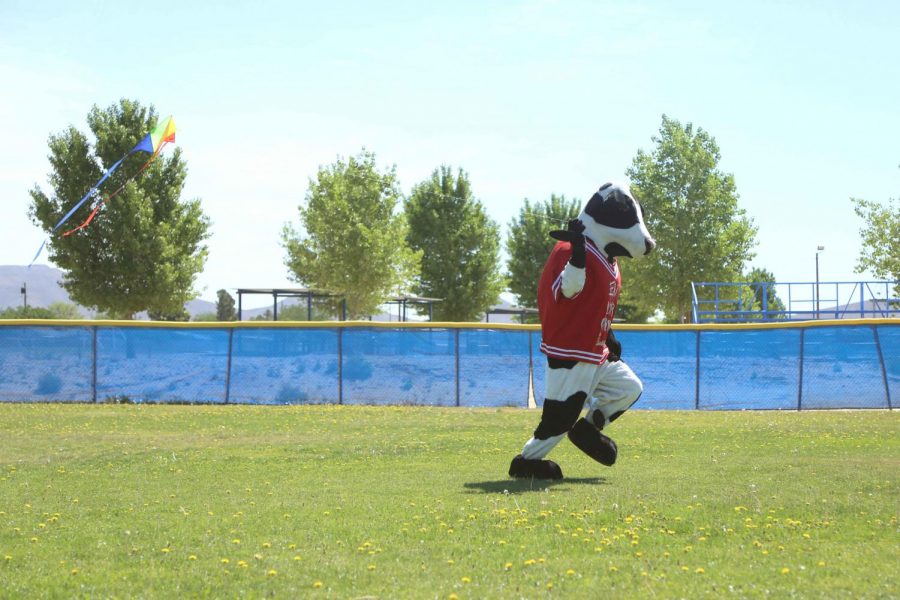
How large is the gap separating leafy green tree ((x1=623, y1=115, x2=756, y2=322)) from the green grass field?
29.7 meters

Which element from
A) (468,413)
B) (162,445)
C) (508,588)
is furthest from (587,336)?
(468,413)

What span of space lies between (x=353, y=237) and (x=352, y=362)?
2413 centimetres

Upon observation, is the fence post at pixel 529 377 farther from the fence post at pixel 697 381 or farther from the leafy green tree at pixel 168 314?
the leafy green tree at pixel 168 314

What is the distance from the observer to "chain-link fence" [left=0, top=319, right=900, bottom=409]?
21594 mm

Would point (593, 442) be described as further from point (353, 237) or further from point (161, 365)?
point (353, 237)

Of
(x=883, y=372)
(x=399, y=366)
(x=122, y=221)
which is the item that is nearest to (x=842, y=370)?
(x=883, y=372)

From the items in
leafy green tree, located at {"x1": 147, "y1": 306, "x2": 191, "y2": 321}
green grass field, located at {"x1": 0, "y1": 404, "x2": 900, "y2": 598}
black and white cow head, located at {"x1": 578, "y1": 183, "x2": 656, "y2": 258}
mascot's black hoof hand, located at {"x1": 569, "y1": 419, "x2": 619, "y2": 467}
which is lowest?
green grass field, located at {"x1": 0, "y1": 404, "x2": 900, "y2": 598}

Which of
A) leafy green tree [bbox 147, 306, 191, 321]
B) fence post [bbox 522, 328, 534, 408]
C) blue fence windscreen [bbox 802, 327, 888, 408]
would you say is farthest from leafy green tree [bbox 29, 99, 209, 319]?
blue fence windscreen [bbox 802, 327, 888, 408]

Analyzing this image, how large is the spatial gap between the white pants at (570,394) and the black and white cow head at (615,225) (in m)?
1.16

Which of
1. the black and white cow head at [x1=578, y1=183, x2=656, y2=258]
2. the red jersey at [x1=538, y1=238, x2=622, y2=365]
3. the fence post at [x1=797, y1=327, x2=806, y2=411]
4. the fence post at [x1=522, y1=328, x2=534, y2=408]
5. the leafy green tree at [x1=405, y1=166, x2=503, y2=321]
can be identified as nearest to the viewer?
the red jersey at [x1=538, y1=238, x2=622, y2=365]

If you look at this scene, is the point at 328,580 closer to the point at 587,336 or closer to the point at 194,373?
the point at 587,336

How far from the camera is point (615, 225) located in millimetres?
10047

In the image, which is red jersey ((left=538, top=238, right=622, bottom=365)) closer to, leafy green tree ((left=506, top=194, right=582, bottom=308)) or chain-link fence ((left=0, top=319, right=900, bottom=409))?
chain-link fence ((left=0, top=319, right=900, bottom=409))

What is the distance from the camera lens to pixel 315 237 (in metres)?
47.4
